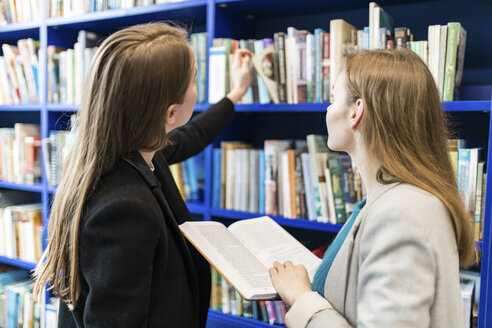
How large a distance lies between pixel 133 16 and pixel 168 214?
132 cm

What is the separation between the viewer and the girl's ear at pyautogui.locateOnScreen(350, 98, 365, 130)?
2.87 feet

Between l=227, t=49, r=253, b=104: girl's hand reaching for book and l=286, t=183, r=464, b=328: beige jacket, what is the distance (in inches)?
38.6

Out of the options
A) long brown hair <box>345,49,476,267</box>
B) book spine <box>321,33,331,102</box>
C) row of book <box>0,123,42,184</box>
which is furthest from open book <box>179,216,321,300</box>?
row of book <box>0,123,42,184</box>

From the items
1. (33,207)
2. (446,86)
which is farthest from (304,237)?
(33,207)

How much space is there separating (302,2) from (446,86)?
67 centimetres

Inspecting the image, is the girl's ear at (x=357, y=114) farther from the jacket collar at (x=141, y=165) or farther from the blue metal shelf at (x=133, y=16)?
the blue metal shelf at (x=133, y=16)

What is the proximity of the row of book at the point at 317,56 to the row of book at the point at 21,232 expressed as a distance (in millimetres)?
1349

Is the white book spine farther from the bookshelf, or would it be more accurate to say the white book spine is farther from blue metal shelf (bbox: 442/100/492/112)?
blue metal shelf (bbox: 442/100/492/112)

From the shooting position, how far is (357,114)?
88cm

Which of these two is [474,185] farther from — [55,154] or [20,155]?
[20,155]

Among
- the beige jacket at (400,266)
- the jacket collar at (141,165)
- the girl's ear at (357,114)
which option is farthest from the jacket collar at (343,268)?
the jacket collar at (141,165)

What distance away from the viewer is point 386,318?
72 centimetres

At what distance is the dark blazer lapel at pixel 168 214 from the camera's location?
98cm

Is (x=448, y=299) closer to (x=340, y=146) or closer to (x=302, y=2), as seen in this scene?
(x=340, y=146)
